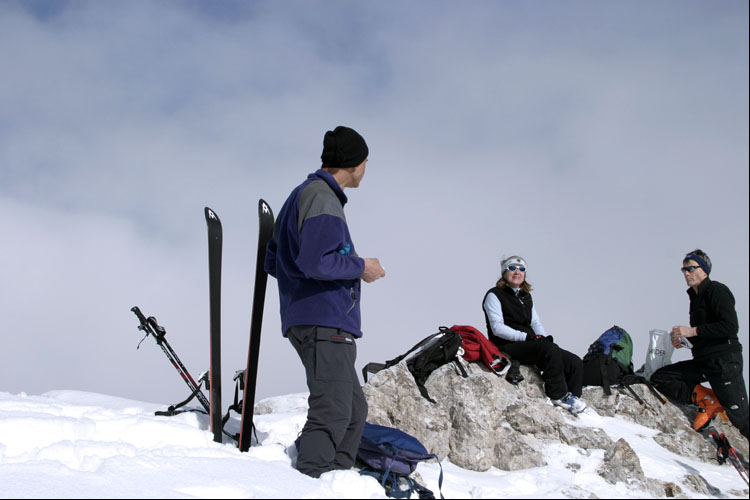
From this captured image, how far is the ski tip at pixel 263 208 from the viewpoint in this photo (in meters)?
4.16

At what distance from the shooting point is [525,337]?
6.32 meters

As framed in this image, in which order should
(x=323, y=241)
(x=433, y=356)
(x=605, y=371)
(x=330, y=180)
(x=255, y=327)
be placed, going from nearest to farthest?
1. (x=323, y=241)
2. (x=330, y=180)
3. (x=255, y=327)
4. (x=433, y=356)
5. (x=605, y=371)

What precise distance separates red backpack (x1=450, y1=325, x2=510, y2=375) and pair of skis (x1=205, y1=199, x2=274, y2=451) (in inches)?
108

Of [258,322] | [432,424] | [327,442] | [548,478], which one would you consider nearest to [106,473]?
[327,442]

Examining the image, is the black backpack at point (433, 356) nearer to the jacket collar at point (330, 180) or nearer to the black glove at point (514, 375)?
the black glove at point (514, 375)

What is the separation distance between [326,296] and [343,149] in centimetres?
98

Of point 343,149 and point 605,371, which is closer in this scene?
point 343,149

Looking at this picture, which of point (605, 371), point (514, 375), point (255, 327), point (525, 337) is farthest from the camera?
point (605, 371)

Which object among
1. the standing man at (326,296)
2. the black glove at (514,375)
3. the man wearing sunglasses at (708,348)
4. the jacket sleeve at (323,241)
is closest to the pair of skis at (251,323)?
the standing man at (326,296)

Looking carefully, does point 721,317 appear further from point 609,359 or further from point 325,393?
point 325,393

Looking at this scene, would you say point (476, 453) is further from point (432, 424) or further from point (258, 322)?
point (258, 322)

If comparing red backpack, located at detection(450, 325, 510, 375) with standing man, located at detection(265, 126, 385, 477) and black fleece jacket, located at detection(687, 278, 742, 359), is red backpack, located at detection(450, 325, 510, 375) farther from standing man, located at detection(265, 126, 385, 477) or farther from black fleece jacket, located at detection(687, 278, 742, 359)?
standing man, located at detection(265, 126, 385, 477)

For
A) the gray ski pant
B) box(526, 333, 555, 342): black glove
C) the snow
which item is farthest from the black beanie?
box(526, 333, 555, 342): black glove

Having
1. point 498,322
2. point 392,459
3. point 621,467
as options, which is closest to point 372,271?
point 392,459
